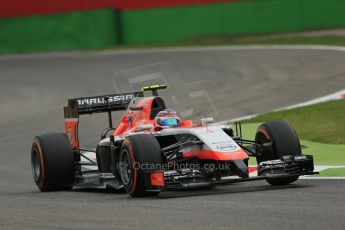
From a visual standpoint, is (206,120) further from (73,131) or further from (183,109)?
(73,131)

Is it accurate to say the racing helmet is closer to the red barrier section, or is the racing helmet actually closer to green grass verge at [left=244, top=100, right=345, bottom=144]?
green grass verge at [left=244, top=100, right=345, bottom=144]

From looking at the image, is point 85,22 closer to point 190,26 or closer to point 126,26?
point 126,26

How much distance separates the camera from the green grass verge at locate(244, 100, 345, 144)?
53.9ft

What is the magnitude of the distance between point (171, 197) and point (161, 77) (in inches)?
94.0

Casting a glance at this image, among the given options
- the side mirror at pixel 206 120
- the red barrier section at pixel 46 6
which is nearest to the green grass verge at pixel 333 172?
the side mirror at pixel 206 120

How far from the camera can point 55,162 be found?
1320cm

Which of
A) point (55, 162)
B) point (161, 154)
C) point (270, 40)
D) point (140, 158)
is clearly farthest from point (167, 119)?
point (270, 40)

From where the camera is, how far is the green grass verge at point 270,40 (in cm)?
3544

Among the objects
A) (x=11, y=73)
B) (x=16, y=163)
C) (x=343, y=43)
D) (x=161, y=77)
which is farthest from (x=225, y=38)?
(x=161, y=77)

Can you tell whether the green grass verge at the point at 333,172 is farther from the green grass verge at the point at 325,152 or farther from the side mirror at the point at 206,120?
the side mirror at the point at 206,120

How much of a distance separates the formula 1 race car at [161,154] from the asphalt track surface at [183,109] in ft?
0.62

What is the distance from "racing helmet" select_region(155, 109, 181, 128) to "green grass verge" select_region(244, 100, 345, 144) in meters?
4.10

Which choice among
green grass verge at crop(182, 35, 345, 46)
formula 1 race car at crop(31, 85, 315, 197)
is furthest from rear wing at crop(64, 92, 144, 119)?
green grass verge at crop(182, 35, 345, 46)

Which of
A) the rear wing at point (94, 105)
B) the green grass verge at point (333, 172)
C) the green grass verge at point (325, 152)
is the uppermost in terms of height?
the rear wing at point (94, 105)
